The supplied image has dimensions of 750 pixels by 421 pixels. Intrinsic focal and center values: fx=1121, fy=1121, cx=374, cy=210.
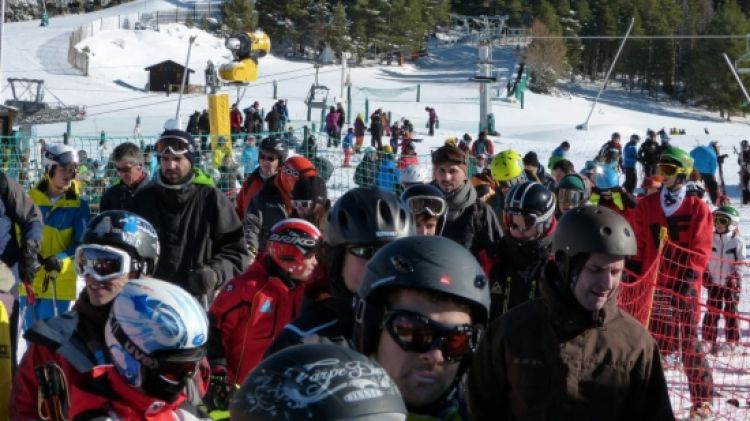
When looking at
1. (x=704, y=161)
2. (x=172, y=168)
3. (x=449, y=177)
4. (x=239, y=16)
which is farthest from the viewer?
(x=239, y=16)

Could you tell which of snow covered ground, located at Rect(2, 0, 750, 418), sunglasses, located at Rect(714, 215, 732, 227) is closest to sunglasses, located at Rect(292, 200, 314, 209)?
sunglasses, located at Rect(714, 215, 732, 227)

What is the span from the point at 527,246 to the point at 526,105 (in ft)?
197

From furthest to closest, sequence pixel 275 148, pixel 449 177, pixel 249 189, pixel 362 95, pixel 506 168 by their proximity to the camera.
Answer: pixel 362 95 < pixel 506 168 < pixel 249 189 < pixel 275 148 < pixel 449 177

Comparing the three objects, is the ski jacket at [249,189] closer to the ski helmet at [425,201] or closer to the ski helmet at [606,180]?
the ski helmet at [425,201]

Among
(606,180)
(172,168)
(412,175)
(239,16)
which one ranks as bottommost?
(239,16)

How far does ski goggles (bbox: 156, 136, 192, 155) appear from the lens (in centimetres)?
604

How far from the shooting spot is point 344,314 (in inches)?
128

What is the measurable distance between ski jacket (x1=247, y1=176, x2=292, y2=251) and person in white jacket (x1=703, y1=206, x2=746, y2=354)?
319 centimetres

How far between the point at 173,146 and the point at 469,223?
170 centimetres

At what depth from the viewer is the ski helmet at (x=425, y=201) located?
5.46 meters

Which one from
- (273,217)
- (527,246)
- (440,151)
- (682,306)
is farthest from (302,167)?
(682,306)

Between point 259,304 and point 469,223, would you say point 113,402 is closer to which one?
point 259,304

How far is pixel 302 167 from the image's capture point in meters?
7.05

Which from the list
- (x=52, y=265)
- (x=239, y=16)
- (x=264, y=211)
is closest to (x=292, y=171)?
(x=264, y=211)
